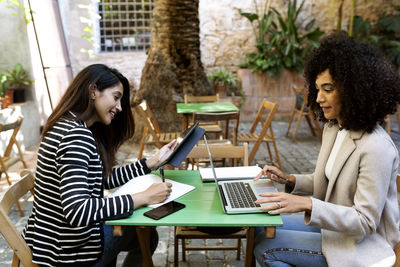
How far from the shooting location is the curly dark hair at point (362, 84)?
1.49 m

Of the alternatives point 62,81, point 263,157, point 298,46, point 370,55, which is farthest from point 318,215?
point 298,46

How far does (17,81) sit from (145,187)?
17.3ft

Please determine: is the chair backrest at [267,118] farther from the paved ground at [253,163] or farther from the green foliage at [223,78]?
the green foliage at [223,78]

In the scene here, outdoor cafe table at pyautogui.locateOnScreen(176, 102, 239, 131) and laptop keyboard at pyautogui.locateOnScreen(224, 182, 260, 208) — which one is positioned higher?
laptop keyboard at pyautogui.locateOnScreen(224, 182, 260, 208)

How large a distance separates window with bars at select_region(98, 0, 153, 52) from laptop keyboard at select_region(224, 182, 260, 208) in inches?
308

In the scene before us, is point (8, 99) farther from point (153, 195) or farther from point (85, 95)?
point (153, 195)

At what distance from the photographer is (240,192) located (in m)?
1.75

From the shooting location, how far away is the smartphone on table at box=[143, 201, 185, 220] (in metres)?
1.50

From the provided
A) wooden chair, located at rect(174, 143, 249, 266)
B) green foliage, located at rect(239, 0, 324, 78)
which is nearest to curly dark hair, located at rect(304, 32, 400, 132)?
wooden chair, located at rect(174, 143, 249, 266)

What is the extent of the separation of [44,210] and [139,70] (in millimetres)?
7620

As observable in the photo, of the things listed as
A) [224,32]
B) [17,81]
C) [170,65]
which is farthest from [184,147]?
[224,32]

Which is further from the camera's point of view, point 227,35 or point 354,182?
point 227,35

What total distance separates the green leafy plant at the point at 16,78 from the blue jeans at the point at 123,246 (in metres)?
5.07

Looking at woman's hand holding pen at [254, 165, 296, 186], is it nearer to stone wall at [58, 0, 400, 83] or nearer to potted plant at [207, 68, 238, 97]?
potted plant at [207, 68, 238, 97]
